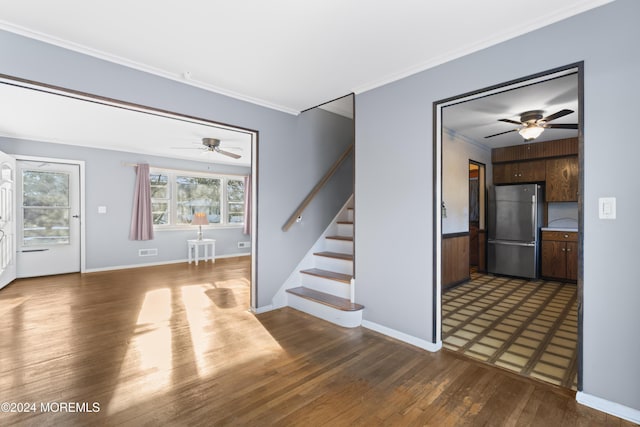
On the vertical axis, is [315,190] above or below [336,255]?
above

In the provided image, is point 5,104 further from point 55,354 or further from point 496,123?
point 496,123

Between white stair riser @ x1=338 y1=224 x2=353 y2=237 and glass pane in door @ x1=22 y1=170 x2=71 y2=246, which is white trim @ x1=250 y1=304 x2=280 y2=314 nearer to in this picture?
white stair riser @ x1=338 y1=224 x2=353 y2=237

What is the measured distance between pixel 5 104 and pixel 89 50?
2.37 metres

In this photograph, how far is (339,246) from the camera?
418 cm

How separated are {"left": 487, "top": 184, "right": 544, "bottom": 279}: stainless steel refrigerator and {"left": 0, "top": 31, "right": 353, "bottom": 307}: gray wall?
2.92 m

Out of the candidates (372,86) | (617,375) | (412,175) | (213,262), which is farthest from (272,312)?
(213,262)

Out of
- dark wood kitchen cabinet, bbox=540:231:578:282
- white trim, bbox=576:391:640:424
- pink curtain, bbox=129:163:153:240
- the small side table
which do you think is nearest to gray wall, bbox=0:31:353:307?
white trim, bbox=576:391:640:424

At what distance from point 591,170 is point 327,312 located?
2.46 metres

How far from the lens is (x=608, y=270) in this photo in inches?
71.8

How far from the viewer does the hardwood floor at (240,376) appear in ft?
5.81

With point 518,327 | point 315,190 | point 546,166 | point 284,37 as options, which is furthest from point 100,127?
point 546,166

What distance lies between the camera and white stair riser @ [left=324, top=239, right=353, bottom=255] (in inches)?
160

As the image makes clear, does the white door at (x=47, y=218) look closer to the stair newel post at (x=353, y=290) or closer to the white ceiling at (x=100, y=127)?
the white ceiling at (x=100, y=127)

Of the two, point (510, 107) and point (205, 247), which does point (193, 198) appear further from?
point (510, 107)
